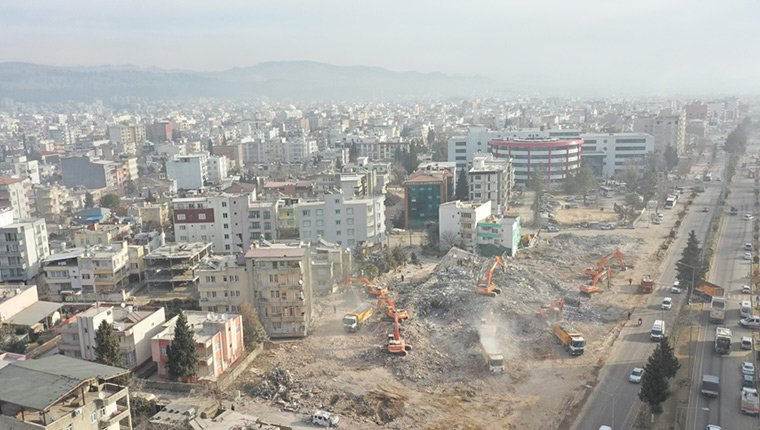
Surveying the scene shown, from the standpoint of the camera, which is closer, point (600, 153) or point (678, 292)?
point (678, 292)

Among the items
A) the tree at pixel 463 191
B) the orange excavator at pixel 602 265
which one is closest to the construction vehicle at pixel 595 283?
the orange excavator at pixel 602 265

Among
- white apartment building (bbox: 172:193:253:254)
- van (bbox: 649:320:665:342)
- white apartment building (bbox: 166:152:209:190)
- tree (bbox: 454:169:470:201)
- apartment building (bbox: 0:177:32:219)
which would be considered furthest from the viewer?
white apartment building (bbox: 166:152:209:190)

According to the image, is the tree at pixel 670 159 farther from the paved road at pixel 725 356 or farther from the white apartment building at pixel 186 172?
the white apartment building at pixel 186 172

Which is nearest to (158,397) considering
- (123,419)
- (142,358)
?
(142,358)

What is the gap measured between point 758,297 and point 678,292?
7.06 feet

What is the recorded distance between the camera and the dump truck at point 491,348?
44.9 feet

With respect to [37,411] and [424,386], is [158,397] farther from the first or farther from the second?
[424,386]

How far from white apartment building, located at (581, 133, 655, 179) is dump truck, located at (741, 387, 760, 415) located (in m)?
32.9

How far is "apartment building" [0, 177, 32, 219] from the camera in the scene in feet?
95.7

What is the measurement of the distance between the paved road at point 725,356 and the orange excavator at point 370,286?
27.6ft

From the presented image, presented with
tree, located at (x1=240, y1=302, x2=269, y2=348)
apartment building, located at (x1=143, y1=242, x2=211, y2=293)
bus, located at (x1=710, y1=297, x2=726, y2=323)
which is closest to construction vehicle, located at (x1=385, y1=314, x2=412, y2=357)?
tree, located at (x1=240, y1=302, x2=269, y2=348)

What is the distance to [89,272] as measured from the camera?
19.6 m

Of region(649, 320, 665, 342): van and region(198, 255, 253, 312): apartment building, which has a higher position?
region(198, 255, 253, 312): apartment building

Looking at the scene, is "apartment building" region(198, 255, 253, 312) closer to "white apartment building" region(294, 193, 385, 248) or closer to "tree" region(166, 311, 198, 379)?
"tree" region(166, 311, 198, 379)
